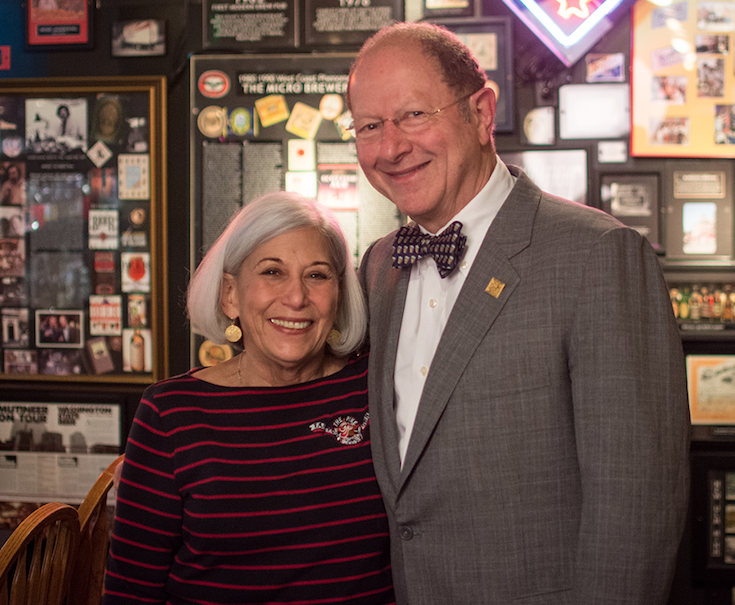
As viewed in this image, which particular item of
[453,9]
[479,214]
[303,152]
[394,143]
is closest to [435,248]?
[479,214]

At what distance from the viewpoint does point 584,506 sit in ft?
4.09

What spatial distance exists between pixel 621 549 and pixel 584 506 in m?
0.10

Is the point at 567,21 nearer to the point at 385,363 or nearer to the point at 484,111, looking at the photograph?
the point at 484,111

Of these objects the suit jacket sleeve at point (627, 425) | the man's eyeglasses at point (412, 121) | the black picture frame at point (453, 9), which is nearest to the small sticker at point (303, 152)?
the black picture frame at point (453, 9)

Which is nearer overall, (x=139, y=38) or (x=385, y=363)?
(x=385, y=363)

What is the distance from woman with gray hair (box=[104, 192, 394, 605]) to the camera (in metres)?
1.55

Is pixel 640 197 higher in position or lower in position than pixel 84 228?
higher

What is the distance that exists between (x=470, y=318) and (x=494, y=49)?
7.12 ft

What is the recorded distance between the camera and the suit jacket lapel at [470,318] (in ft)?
4.48

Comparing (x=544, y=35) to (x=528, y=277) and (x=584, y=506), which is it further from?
(x=584, y=506)

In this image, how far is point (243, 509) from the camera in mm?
1547

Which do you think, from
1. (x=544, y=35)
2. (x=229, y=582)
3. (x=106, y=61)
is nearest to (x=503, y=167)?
(x=229, y=582)

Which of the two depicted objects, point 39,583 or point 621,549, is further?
point 39,583

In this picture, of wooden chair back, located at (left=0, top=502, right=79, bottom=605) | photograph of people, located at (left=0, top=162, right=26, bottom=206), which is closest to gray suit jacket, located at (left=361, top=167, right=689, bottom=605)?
wooden chair back, located at (left=0, top=502, right=79, bottom=605)
